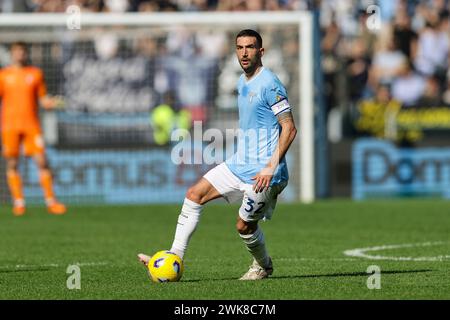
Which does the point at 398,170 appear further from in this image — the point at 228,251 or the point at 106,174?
the point at 228,251

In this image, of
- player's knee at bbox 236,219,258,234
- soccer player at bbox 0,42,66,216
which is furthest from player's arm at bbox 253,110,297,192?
soccer player at bbox 0,42,66,216

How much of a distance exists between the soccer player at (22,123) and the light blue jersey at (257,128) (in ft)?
31.4

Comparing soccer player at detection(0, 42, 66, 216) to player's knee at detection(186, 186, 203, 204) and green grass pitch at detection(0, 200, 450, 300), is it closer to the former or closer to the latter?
green grass pitch at detection(0, 200, 450, 300)

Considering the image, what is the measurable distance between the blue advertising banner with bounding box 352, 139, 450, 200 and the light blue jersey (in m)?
11.9

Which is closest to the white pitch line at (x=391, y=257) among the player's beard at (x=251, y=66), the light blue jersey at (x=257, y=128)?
the light blue jersey at (x=257, y=128)

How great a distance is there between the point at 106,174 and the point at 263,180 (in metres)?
12.1

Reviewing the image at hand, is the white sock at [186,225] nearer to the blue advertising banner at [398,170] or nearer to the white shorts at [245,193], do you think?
the white shorts at [245,193]

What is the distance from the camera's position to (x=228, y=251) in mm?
12703

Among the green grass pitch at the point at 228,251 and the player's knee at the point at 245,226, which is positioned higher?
the player's knee at the point at 245,226

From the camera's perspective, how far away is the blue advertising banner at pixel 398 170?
2123cm

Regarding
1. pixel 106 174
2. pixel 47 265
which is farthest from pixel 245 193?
pixel 106 174

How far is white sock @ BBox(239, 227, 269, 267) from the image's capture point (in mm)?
9602
